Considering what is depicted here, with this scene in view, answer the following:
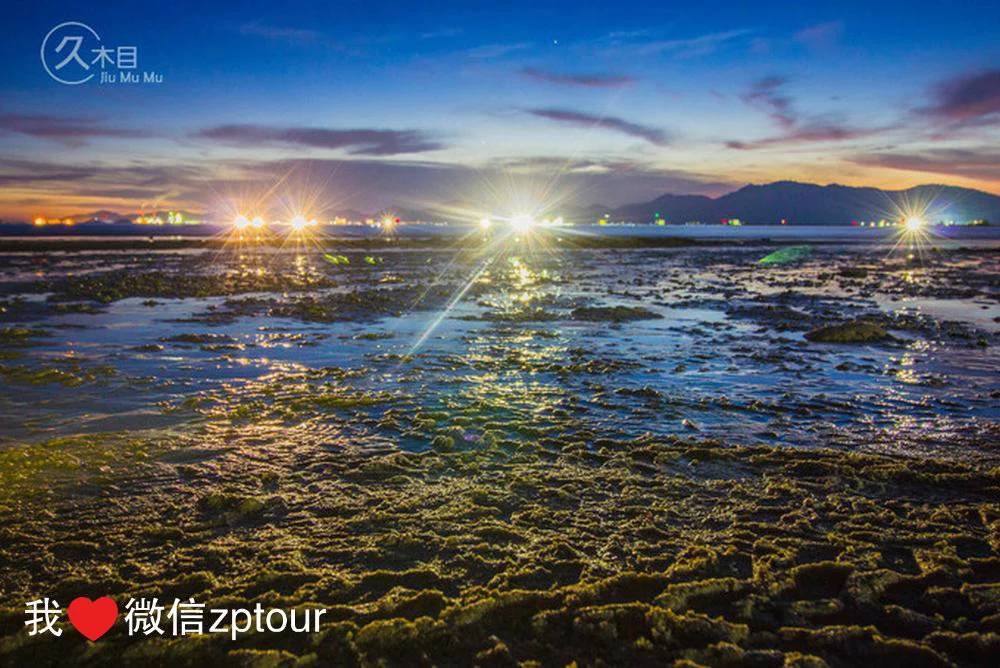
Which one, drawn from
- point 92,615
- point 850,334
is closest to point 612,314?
point 850,334

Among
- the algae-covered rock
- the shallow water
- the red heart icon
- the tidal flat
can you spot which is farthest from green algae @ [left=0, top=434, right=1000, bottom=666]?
the algae-covered rock

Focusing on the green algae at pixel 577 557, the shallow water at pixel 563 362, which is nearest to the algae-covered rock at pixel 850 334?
the shallow water at pixel 563 362

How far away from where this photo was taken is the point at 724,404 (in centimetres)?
931

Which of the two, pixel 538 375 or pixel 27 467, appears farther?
pixel 538 375

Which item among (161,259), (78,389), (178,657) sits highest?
(161,259)

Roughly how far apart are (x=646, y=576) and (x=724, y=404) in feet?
17.6

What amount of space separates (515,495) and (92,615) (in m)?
3.71

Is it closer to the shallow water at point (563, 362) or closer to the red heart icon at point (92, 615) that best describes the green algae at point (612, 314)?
the shallow water at point (563, 362)

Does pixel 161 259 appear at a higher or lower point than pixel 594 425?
higher

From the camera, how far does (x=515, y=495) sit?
6.15 metres

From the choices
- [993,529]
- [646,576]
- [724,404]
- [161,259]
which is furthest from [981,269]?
[161,259]

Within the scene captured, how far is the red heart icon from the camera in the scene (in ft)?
13.1

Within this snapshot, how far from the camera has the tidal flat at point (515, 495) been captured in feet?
13.1

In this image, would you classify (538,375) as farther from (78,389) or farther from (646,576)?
(78,389)
